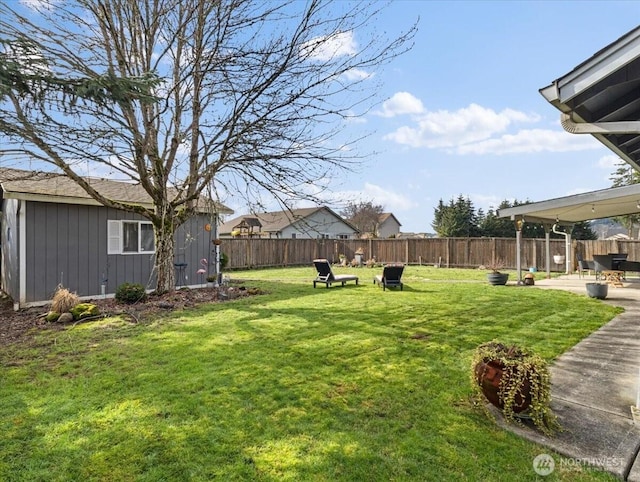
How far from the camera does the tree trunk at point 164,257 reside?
30.7 ft

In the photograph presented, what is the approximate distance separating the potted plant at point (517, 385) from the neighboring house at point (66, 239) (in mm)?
7075

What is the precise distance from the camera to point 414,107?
10.7 m

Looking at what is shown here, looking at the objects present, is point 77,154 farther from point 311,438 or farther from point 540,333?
point 540,333

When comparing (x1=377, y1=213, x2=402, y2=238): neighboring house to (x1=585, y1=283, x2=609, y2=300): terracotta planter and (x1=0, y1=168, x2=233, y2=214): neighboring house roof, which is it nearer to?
(x1=585, y1=283, x2=609, y2=300): terracotta planter

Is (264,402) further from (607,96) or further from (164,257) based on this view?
(164,257)

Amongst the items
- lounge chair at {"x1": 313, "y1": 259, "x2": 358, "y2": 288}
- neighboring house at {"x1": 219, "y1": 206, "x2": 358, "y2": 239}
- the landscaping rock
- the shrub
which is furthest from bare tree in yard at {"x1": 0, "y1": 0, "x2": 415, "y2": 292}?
neighboring house at {"x1": 219, "y1": 206, "x2": 358, "y2": 239}

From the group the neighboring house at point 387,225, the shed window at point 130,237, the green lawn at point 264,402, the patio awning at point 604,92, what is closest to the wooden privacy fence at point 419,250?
the shed window at point 130,237

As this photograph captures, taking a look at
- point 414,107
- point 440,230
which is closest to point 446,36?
point 414,107

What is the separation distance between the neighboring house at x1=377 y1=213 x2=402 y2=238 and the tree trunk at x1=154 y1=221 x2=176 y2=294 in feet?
Result: 115

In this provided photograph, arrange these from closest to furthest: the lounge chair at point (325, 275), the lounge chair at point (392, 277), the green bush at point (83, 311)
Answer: the green bush at point (83, 311) → the lounge chair at point (392, 277) → the lounge chair at point (325, 275)

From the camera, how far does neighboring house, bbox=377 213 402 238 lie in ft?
147

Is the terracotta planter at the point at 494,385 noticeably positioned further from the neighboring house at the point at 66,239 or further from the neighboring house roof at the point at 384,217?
the neighboring house roof at the point at 384,217

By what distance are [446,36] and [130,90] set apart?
687 cm

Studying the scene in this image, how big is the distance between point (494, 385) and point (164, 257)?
8653 millimetres
